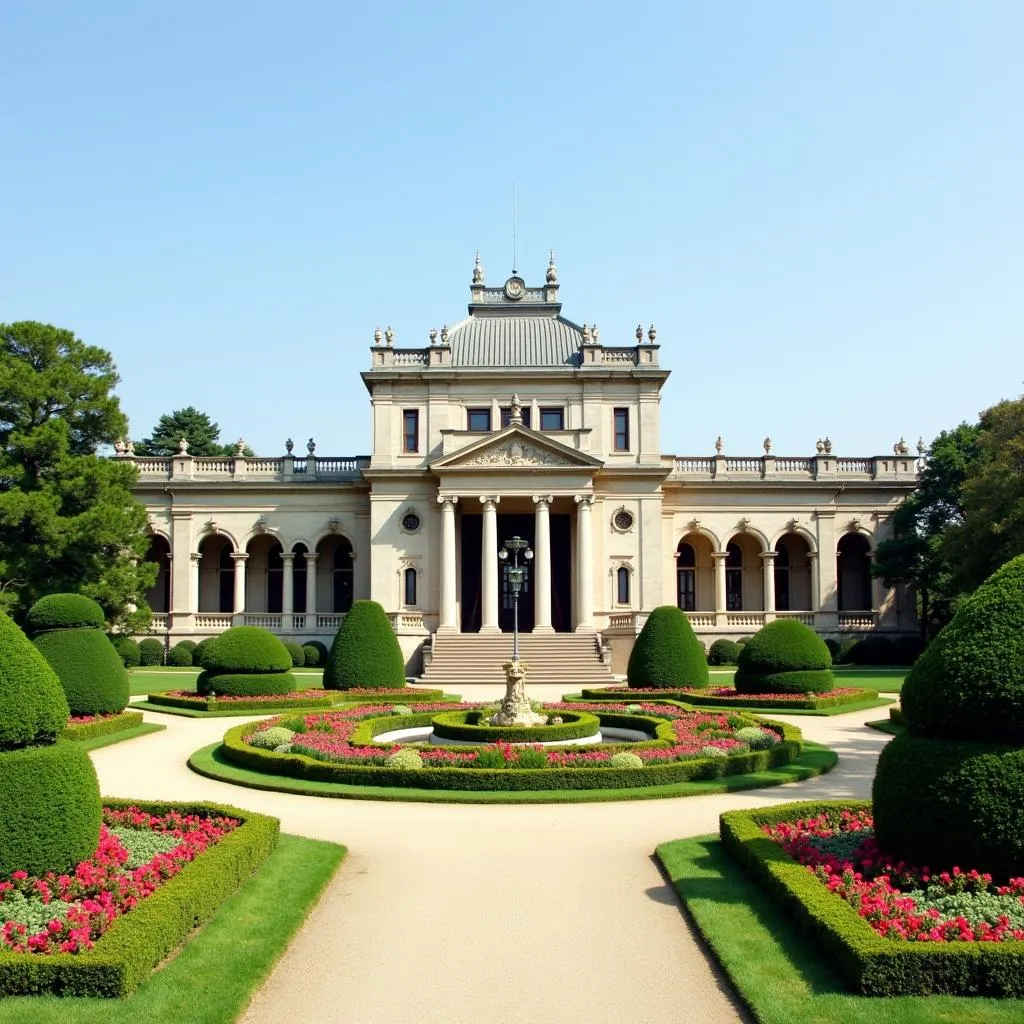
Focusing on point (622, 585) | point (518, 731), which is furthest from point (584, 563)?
point (518, 731)

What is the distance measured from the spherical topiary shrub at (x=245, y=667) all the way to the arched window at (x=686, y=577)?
98.2 feet

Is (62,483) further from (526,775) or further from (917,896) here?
(917,896)

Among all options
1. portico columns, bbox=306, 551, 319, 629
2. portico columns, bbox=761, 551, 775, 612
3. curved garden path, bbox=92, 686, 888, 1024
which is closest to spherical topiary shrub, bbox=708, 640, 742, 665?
portico columns, bbox=761, 551, 775, 612

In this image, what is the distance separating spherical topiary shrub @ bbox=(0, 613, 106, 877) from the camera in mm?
9820

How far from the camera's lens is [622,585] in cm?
5106

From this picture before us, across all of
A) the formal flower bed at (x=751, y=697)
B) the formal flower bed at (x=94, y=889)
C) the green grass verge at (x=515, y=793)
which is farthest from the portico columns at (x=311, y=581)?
the formal flower bed at (x=94, y=889)

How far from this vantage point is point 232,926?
9.73 metres

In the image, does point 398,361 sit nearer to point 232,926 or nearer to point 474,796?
point 474,796

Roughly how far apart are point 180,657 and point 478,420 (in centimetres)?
1993

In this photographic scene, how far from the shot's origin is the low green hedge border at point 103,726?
23391 millimetres

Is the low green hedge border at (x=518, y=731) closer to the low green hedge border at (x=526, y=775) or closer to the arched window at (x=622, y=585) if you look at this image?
the low green hedge border at (x=526, y=775)

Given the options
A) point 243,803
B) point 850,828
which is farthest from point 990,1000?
point 243,803

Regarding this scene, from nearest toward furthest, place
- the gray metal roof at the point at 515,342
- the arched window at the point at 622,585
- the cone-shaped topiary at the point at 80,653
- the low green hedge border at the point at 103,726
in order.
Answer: the low green hedge border at the point at 103,726
the cone-shaped topiary at the point at 80,653
the arched window at the point at 622,585
the gray metal roof at the point at 515,342

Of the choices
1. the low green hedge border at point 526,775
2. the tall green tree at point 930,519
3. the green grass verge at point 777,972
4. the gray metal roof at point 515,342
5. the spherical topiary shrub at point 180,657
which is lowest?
the spherical topiary shrub at point 180,657
